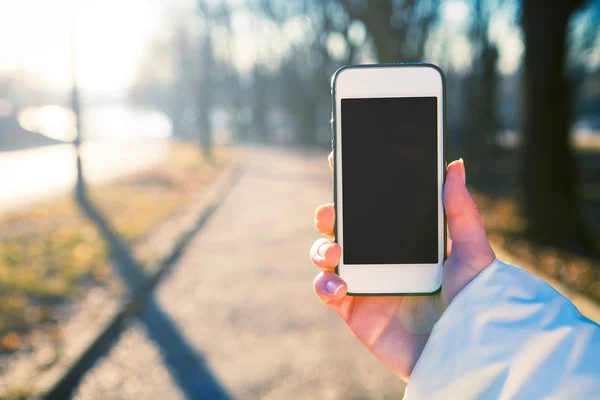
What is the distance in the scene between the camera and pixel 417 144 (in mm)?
2158

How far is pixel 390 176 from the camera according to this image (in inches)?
85.9

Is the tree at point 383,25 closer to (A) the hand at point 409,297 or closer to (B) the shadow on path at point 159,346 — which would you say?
(B) the shadow on path at point 159,346

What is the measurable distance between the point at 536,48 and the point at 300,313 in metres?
5.99

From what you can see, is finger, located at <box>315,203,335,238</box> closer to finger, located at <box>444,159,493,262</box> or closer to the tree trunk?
finger, located at <box>444,159,493,262</box>

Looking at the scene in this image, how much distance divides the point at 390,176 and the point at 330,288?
0.51m

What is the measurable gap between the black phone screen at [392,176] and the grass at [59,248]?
413 cm

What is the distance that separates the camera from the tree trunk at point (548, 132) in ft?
29.4

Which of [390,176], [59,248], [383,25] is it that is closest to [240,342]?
[390,176]

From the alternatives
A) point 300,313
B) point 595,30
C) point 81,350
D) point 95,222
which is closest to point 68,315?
point 81,350

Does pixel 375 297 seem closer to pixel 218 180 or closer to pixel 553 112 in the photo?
pixel 553 112

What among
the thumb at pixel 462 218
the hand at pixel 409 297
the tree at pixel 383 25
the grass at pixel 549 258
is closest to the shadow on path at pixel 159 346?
the hand at pixel 409 297

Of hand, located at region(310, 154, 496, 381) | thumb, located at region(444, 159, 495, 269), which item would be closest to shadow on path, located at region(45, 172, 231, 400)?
hand, located at region(310, 154, 496, 381)

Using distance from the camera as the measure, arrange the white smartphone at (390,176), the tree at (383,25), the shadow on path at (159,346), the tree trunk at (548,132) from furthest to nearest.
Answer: the tree at (383,25)
the tree trunk at (548,132)
the shadow on path at (159,346)
the white smartphone at (390,176)

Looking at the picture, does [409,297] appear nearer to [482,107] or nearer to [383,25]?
[383,25]
